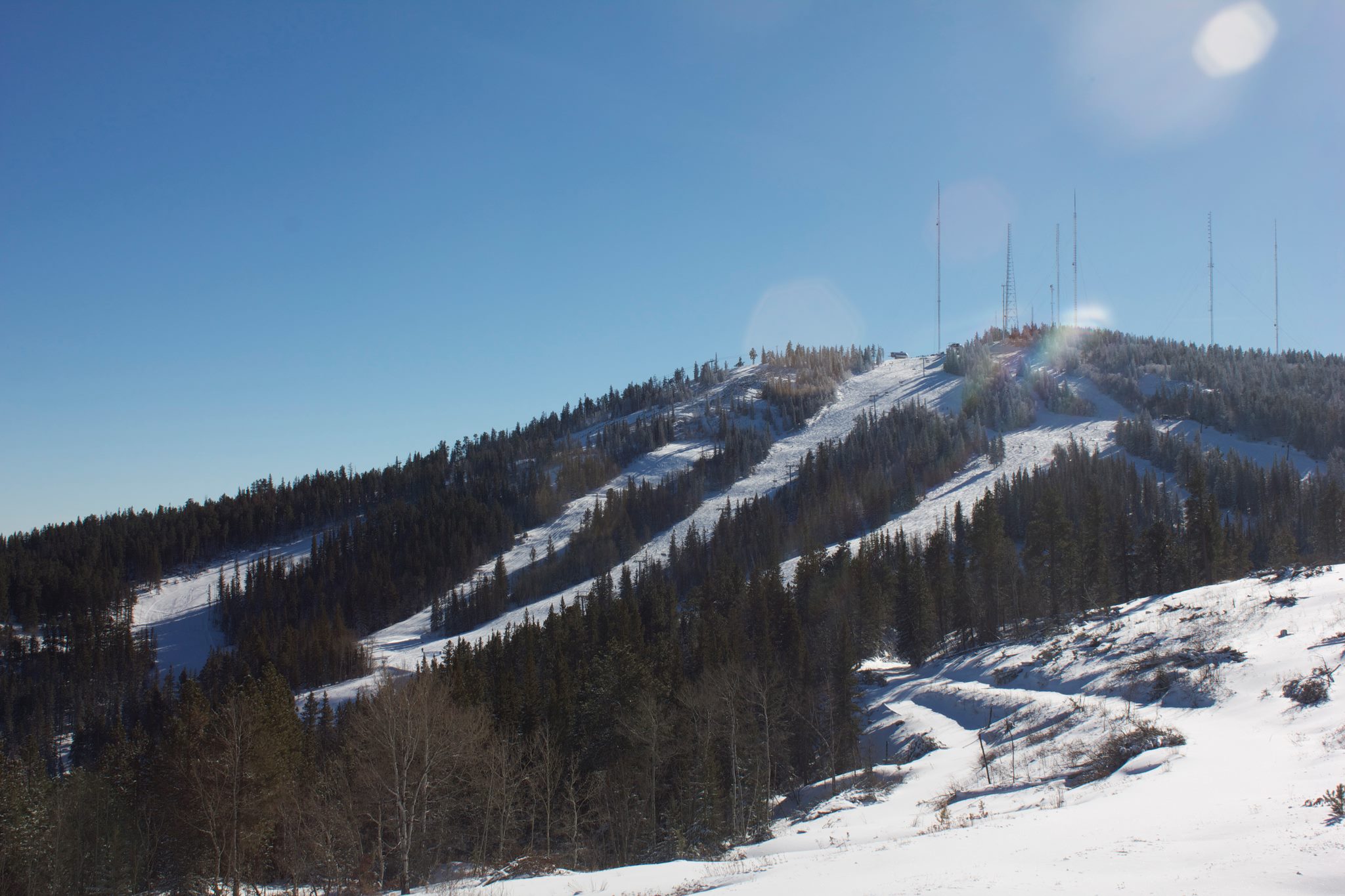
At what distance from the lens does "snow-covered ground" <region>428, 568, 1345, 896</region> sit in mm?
14461

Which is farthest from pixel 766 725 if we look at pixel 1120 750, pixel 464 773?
pixel 1120 750

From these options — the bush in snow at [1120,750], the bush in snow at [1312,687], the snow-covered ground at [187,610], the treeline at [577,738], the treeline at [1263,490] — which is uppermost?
the treeline at [1263,490]

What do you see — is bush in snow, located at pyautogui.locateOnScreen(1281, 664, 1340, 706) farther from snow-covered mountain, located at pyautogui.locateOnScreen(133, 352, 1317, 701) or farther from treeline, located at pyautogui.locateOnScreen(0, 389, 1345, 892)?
snow-covered mountain, located at pyautogui.locateOnScreen(133, 352, 1317, 701)

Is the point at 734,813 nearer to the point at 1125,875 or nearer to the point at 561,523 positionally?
the point at 1125,875

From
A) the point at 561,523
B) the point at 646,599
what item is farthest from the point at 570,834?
the point at 561,523

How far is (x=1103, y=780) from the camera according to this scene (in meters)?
25.7

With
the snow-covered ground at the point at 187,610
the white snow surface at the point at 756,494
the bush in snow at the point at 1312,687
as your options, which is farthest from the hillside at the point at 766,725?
the snow-covered ground at the point at 187,610

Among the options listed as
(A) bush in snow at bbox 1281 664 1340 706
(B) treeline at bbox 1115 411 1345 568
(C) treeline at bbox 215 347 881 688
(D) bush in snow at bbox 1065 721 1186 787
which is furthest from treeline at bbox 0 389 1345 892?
(C) treeline at bbox 215 347 881 688

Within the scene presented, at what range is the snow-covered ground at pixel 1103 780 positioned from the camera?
14461mm

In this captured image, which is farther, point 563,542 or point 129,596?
point 563,542

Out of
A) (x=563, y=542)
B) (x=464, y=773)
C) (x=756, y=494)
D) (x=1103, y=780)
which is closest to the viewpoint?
(x=1103, y=780)

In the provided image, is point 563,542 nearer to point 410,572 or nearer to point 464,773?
point 410,572

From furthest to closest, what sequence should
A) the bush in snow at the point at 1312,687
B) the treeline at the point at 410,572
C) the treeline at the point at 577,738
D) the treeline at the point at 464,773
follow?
the treeline at the point at 410,572 < the treeline at the point at 577,738 < the treeline at the point at 464,773 < the bush in snow at the point at 1312,687

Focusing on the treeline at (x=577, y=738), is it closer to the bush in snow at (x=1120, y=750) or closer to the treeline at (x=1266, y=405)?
the bush in snow at (x=1120, y=750)
